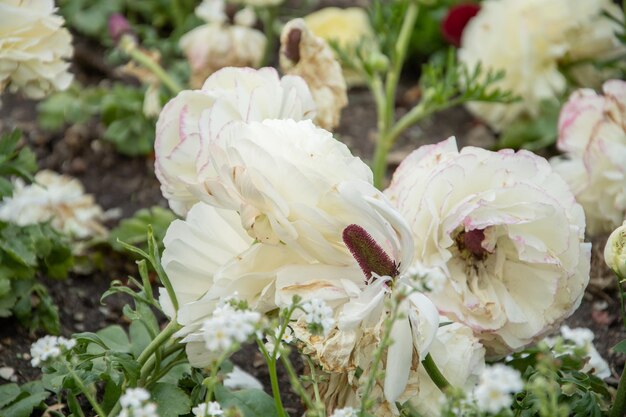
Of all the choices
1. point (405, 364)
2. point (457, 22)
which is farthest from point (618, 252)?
point (457, 22)

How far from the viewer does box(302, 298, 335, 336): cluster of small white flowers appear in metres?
0.90

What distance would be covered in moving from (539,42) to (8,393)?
1.45 m

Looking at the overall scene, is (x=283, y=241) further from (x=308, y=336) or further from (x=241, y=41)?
(x=241, y=41)

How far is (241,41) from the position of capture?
231 cm

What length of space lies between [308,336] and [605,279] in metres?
0.95

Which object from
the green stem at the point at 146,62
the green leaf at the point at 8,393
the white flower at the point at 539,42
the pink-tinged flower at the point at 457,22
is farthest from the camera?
the pink-tinged flower at the point at 457,22

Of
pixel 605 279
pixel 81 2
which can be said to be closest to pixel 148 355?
pixel 605 279

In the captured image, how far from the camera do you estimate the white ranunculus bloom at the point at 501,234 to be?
45.4 inches

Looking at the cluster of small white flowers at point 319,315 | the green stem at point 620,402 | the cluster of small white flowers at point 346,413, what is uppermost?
the cluster of small white flowers at point 319,315

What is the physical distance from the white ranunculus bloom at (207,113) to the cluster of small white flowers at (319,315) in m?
0.23

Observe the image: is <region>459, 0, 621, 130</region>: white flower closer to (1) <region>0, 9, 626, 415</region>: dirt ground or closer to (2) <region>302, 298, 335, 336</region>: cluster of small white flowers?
(1) <region>0, 9, 626, 415</region>: dirt ground

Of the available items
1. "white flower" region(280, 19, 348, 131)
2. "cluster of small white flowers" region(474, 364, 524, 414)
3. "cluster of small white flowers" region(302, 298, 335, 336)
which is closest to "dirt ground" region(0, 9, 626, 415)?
"white flower" region(280, 19, 348, 131)

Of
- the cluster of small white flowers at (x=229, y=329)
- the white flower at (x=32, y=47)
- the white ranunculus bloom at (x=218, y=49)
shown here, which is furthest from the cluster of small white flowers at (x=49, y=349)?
the white ranunculus bloom at (x=218, y=49)

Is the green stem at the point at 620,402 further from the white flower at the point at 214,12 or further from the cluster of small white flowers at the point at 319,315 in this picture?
the white flower at the point at 214,12
